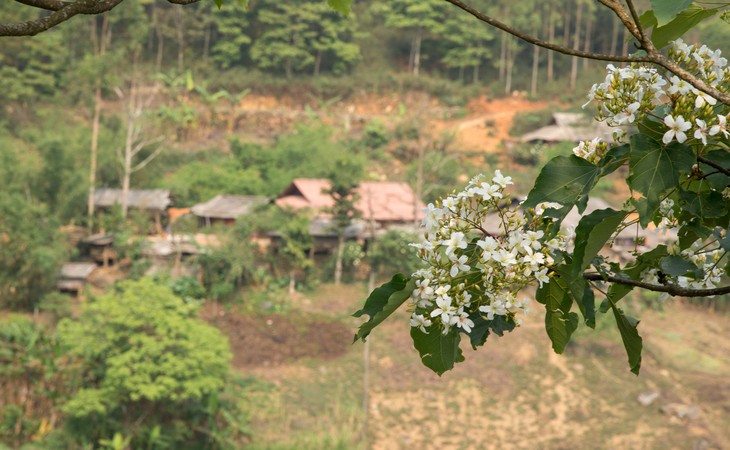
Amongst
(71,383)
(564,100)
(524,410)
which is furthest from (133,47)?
(564,100)

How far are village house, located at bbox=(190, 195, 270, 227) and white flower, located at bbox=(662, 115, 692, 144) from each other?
58.4 feet

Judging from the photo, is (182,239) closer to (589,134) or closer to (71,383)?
(71,383)

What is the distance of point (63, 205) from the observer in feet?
59.5

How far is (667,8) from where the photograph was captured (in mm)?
1144

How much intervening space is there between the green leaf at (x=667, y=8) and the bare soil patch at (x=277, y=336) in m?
12.8

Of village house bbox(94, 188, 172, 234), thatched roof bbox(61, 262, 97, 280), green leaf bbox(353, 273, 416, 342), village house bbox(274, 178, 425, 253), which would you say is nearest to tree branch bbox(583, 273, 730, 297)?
green leaf bbox(353, 273, 416, 342)

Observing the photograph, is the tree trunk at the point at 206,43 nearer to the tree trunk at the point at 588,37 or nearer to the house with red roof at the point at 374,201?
the house with red roof at the point at 374,201

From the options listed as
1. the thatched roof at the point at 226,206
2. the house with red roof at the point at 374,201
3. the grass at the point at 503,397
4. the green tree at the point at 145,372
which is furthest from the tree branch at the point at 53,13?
the thatched roof at the point at 226,206

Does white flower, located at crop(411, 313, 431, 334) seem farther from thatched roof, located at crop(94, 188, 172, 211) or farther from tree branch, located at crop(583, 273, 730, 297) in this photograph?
thatched roof, located at crop(94, 188, 172, 211)

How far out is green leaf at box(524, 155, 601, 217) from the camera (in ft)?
4.42

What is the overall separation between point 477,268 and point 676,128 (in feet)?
1.46

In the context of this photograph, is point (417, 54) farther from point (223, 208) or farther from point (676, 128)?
point (676, 128)

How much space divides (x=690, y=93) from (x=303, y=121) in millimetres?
28804

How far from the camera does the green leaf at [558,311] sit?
1.56 meters
